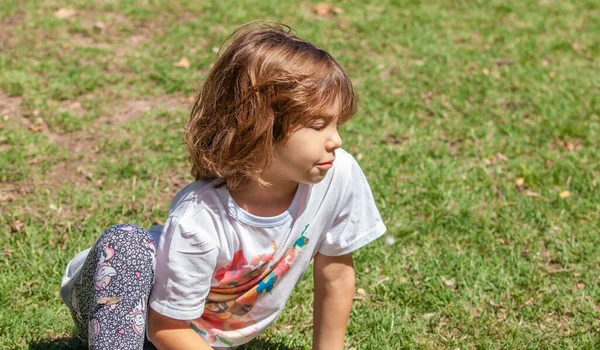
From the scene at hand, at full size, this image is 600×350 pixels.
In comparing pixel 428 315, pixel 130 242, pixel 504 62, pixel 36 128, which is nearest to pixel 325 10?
pixel 504 62

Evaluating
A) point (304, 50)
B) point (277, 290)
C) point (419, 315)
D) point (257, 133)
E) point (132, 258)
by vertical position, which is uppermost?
point (304, 50)

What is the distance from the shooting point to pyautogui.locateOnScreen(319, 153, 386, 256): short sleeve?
2125 millimetres

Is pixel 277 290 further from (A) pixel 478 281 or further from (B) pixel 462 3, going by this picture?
(B) pixel 462 3

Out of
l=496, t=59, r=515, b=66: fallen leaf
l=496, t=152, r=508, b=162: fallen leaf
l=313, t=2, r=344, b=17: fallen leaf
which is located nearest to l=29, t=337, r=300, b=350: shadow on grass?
l=496, t=152, r=508, b=162: fallen leaf

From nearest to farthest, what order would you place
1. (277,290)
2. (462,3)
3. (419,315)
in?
(277,290) < (419,315) < (462,3)

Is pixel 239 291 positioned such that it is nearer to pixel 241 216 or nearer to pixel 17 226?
pixel 241 216

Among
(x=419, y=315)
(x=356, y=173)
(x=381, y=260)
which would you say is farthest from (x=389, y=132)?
(x=356, y=173)

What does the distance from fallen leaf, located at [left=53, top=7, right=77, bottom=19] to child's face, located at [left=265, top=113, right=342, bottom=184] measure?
3.74 m

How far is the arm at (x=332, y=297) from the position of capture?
2.24 m

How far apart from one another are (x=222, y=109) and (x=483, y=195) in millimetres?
2033

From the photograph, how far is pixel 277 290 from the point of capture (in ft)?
7.09

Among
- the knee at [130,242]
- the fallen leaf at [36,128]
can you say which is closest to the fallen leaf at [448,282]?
the knee at [130,242]

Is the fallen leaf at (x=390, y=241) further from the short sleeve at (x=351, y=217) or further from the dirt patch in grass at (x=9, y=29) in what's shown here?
the dirt patch in grass at (x=9, y=29)

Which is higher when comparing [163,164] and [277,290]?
[277,290]
